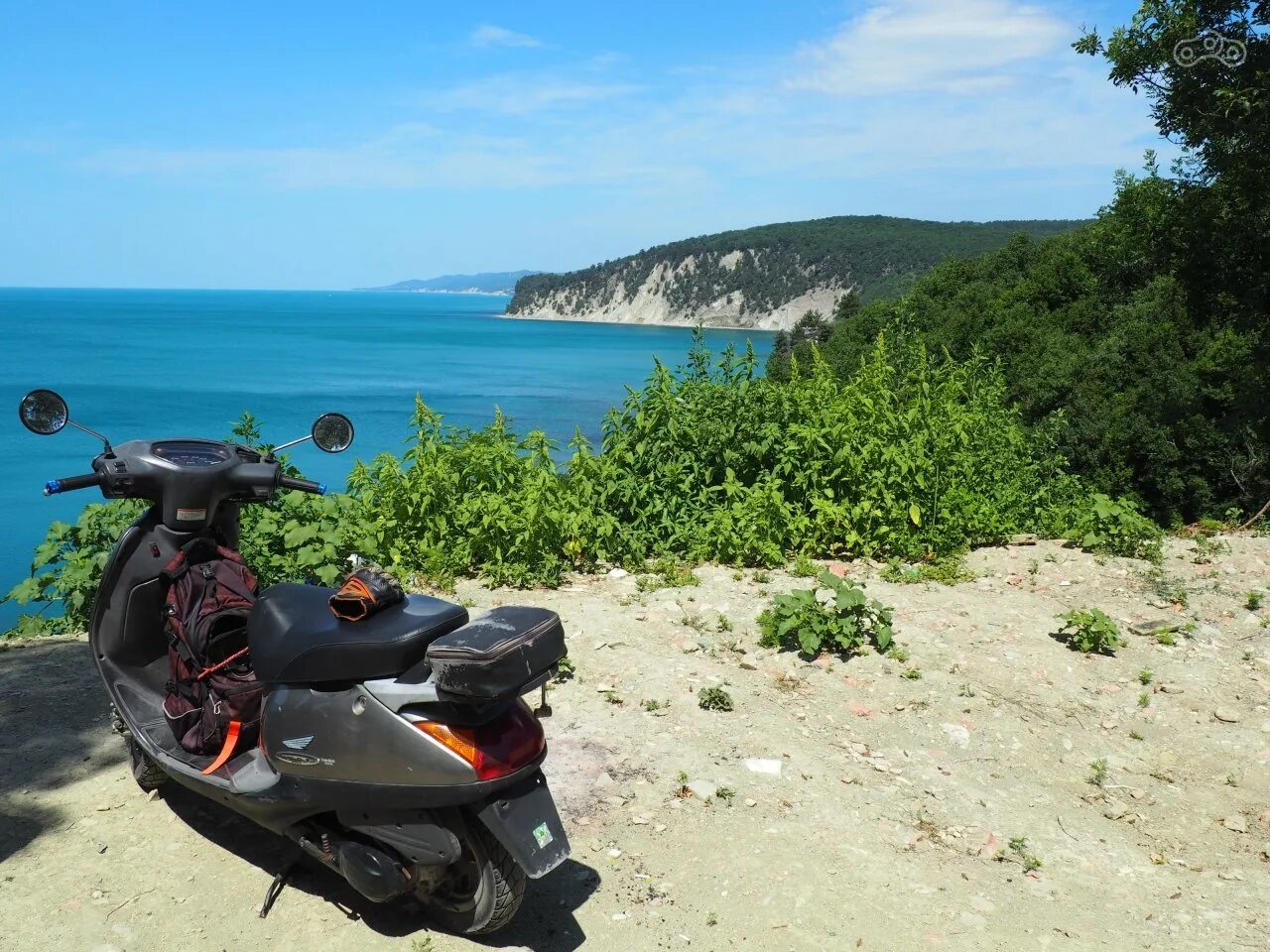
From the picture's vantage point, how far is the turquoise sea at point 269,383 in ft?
98.9

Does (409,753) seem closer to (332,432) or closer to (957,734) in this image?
(332,432)

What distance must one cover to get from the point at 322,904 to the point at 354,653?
1.06 meters

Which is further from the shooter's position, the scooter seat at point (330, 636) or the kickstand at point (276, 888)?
the kickstand at point (276, 888)

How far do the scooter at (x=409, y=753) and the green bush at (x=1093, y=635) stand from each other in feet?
13.0

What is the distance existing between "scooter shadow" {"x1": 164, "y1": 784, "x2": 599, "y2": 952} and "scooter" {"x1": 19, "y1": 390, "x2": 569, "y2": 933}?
0.40 feet

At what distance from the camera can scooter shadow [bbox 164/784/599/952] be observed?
331cm

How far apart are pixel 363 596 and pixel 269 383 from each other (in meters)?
60.0

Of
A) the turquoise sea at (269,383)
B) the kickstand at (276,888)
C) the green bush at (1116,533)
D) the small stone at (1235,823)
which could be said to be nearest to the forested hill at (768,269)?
the turquoise sea at (269,383)

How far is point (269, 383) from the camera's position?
59.1m

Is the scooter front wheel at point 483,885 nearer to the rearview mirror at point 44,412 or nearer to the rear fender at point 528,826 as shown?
the rear fender at point 528,826

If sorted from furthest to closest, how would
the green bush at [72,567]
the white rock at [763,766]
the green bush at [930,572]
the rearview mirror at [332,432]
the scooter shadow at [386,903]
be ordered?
the green bush at [930,572] → the green bush at [72,567] → the white rock at [763,766] → the rearview mirror at [332,432] → the scooter shadow at [386,903]

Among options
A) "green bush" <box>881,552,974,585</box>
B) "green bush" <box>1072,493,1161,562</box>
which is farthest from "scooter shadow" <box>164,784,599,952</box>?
"green bush" <box>1072,493,1161,562</box>

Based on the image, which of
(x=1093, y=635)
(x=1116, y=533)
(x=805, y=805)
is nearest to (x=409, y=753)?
(x=805, y=805)

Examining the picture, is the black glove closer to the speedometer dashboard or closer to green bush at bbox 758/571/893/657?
the speedometer dashboard
